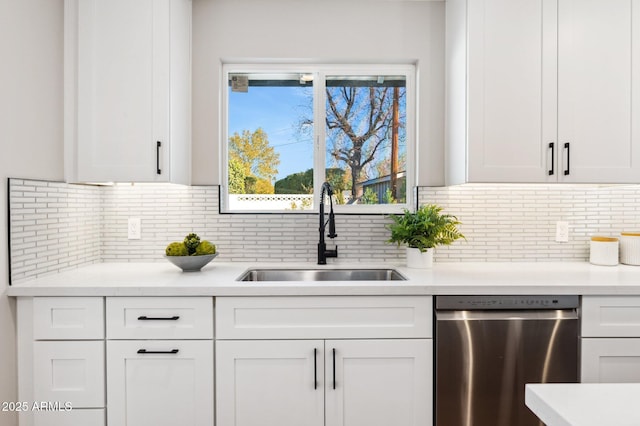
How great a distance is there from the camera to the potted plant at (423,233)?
6.77 feet

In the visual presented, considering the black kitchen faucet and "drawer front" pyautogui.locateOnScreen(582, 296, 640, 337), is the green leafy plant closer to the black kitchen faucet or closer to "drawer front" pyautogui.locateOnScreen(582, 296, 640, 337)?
the black kitchen faucet

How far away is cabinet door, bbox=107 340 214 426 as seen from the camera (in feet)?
5.34

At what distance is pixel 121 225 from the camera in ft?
7.52

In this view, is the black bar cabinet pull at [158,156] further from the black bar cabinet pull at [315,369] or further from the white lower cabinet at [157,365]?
the black bar cabinet pull at [315,369]

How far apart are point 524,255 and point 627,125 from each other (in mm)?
862

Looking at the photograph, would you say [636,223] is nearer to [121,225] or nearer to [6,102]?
[121,225]

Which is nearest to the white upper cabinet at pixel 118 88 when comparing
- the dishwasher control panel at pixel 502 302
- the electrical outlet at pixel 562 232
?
the dishwasher control panel at pixel 502 302

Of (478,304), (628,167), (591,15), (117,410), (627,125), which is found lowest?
(117,410)

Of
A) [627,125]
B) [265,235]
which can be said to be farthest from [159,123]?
[627,125]

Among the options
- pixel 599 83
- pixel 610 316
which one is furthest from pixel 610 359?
pixel 599 83

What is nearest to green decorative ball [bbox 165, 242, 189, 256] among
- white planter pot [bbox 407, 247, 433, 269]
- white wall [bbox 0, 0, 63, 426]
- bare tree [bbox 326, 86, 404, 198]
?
white wall [bbox 0, 0, 63, 426]

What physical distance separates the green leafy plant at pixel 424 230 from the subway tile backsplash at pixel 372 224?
196mm

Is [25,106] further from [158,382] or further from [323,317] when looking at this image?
[323,317]

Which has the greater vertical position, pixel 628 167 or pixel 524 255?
pixel 628 167
